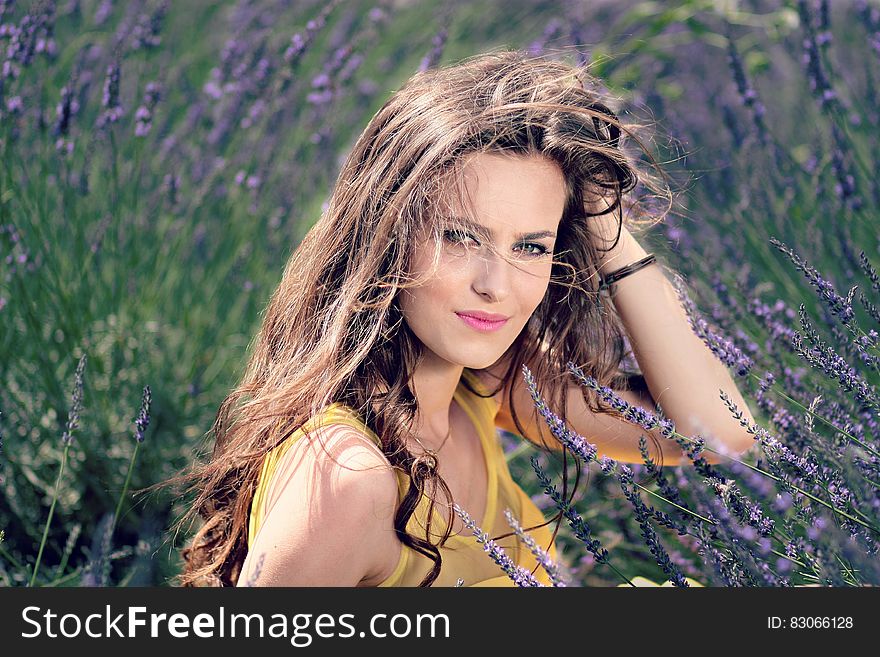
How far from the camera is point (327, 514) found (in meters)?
1.29

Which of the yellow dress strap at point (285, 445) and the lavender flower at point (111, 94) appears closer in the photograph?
the yellow dress strap at point (285, 445)

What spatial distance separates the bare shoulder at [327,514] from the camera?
50.1 inches

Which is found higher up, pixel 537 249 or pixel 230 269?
pixel 537 249

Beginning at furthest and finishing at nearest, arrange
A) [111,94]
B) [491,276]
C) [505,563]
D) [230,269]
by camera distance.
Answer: [230,269], [111,94], [491,276], [505,563]

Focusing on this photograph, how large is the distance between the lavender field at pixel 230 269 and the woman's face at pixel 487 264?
0.26m

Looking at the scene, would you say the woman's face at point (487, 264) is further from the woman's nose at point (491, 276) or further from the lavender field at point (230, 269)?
the lavender field at point (230, 269)

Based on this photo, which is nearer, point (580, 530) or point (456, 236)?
point (580, 530)

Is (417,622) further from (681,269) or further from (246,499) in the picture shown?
(681,269)

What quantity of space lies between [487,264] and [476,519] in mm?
507

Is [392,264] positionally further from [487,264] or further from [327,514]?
[327,514]

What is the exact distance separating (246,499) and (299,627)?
1.40ft

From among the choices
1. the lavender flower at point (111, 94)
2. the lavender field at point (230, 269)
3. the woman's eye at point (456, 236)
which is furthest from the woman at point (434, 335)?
the lavender flower at point (111, 94)

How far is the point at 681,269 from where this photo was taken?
82.6 inches

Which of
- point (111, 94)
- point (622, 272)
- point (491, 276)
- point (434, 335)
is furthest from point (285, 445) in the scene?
point (111, 94)
